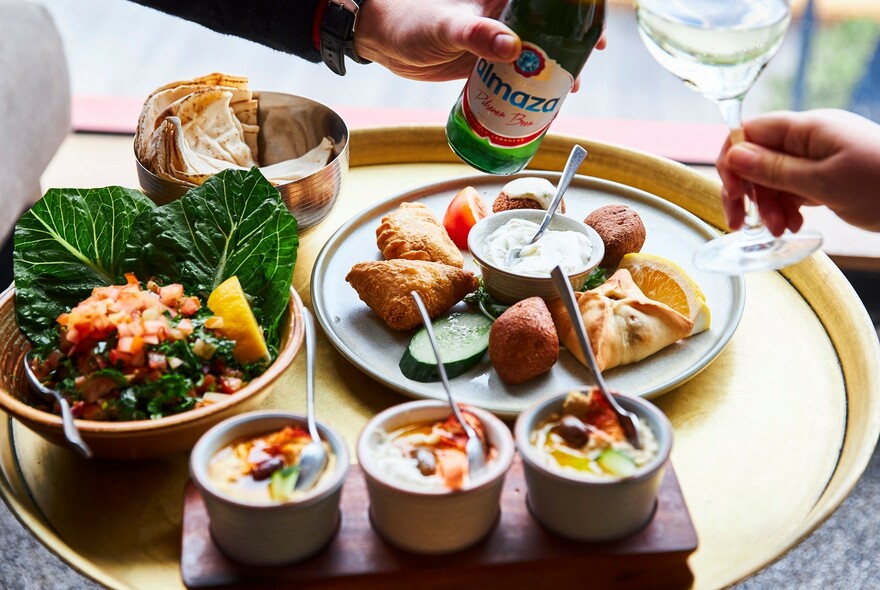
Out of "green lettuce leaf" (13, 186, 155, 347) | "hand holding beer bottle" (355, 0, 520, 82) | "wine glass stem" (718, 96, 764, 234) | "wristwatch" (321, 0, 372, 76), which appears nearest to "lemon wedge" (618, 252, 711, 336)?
"wine glass stem" (718, 96, 764, 234)

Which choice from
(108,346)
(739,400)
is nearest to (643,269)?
(739,400)

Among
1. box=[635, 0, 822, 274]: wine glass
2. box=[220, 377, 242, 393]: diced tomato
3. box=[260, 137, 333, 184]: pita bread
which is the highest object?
box=[635, 0, 822, 274]: wine glass

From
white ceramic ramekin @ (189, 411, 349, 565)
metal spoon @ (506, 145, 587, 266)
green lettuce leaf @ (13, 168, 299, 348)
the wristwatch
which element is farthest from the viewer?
the wristwatch

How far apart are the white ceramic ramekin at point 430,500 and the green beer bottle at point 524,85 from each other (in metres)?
0.69

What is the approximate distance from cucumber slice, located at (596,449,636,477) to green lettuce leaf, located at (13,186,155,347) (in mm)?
972

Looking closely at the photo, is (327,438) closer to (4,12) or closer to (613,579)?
(613,579)

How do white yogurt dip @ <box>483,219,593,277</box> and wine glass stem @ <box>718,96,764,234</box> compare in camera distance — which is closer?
wine glass stem @ <box>718,96,764,234</box>

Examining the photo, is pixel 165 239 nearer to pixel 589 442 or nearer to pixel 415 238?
pixel 415 238

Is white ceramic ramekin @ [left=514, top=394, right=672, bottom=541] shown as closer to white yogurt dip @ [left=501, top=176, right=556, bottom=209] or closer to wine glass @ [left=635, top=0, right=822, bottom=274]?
wine glass @ [left=635, top=0, right=822, bottom=274]

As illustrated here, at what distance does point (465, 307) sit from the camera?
70.3 inches

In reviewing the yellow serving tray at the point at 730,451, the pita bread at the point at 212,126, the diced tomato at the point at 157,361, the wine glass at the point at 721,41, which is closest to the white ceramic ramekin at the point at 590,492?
the yellow serving tray at the point at 730,451

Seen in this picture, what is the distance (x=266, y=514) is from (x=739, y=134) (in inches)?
36.8

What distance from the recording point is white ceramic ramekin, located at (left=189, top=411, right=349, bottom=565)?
1116 millimetres

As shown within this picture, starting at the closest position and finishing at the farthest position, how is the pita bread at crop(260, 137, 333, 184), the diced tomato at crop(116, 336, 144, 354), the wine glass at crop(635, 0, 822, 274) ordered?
the wine glass at crop(635, 0, 822, 274) → the diced tomato at crop(116, 336, 144, 354) → the pita bread at crop(260, 137, 333, 184)
